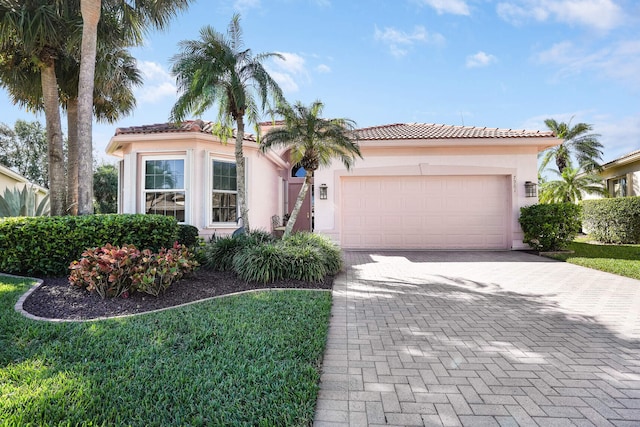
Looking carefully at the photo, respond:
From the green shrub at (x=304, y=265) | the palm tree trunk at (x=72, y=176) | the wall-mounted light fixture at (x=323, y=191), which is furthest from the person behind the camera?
the wall-mounted light fixture at (x=323, y=191)

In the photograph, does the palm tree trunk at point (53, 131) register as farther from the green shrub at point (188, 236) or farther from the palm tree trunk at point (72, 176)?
the green shrub at point (188, 236)

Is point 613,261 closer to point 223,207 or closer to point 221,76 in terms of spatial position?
point 221,76

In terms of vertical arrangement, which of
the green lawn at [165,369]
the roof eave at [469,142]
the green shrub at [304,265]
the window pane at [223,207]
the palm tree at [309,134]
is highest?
the roof eave at [469,142]

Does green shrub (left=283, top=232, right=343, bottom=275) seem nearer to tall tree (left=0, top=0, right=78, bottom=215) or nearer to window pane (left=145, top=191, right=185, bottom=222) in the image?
window pane (left=145, top=191, right=185, bottom=222)

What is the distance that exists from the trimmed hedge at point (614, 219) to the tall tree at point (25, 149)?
40.6 metres

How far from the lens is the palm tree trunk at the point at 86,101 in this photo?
745cm

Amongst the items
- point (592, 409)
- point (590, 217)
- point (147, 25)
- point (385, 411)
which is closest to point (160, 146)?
point (147, 25)

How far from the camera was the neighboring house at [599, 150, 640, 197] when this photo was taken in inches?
595

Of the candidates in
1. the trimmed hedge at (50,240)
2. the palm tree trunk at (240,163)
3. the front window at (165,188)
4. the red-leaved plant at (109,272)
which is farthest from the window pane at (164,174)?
the red-leaved plant at (109,272)

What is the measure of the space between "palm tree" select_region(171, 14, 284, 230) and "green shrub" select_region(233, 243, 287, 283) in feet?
7.83

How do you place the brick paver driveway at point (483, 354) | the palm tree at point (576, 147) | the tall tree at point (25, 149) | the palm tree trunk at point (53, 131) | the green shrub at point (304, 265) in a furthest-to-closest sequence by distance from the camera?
the tall tree at point (25, 149), the palm tree at point (576, 147), the palm tree trunk at point (53, 131), the green shrub at point (304, 265), the brick paver driveway at point (483, 354)

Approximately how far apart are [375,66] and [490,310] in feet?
32.9

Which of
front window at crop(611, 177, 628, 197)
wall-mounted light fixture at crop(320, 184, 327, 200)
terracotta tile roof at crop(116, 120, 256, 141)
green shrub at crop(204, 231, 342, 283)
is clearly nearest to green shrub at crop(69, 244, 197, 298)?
green shrub at crop(204, 231, 342, 283)

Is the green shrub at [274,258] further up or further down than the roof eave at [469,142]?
further down
